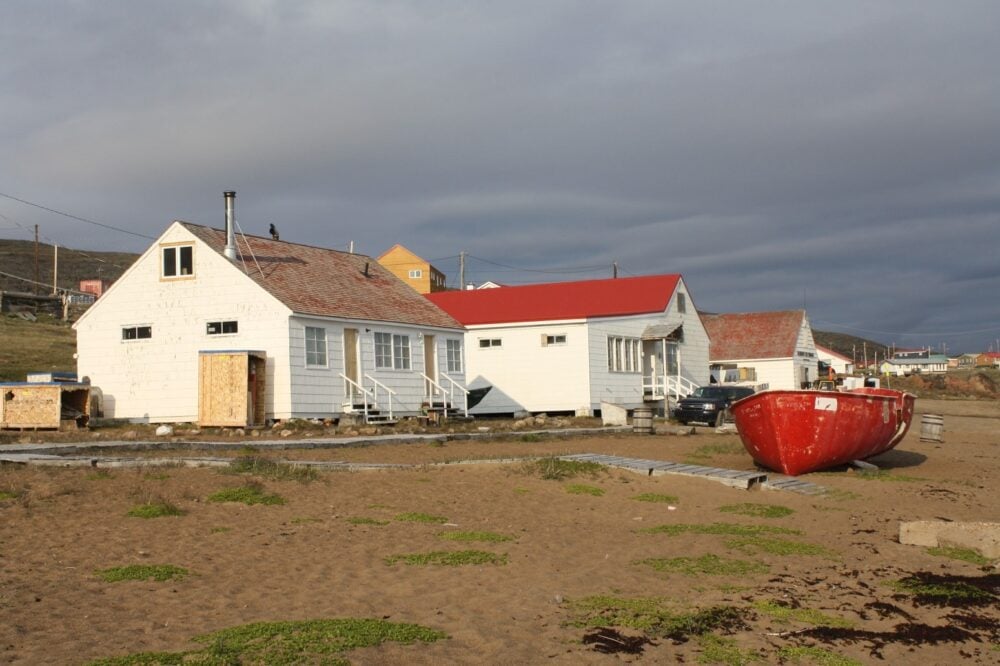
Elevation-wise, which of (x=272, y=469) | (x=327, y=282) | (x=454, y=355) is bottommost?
(x=272, y=469)

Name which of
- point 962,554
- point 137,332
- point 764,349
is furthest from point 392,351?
point 764,349

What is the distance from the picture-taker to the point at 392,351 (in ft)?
102

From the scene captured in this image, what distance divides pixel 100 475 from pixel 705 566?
883 centimetres

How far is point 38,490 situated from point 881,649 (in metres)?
10.2

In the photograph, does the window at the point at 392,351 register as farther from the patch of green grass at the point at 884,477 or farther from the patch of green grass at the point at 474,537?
the patch of green grass at the point at 474,537

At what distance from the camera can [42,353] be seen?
138ft

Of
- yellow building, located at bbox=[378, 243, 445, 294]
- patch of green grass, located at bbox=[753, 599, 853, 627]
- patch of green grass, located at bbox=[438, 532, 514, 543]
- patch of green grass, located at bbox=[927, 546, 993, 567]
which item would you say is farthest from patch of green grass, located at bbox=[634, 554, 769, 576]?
yellow building, located at bbox=[378, 243, 445, 294]

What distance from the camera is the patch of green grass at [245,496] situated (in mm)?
13250

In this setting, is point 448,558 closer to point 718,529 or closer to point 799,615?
point 799,615

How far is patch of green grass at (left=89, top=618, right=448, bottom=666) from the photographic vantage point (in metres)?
6.80

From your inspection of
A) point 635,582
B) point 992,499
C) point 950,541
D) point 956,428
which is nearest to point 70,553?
point 635,582

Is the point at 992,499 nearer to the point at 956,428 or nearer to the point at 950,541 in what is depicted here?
the point at 950,541

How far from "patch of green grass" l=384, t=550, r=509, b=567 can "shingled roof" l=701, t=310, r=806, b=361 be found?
46.2 metres

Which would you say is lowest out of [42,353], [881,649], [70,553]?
[881,649]
